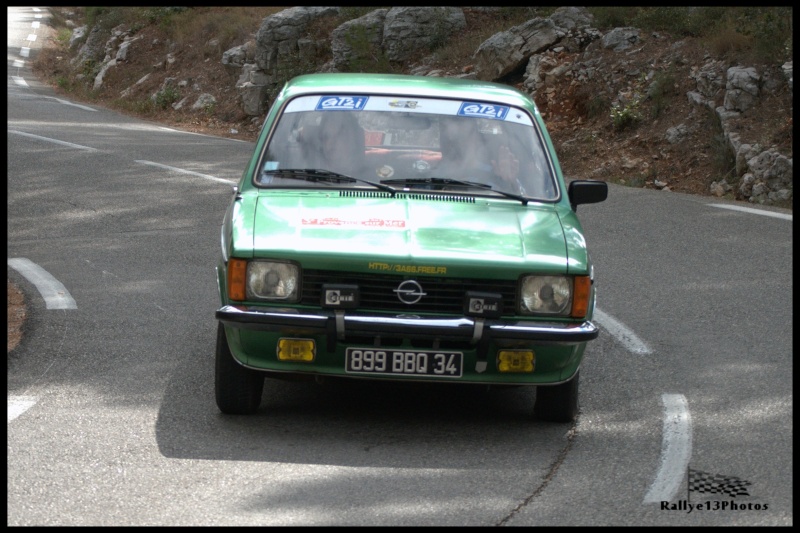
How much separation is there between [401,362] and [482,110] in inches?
83.0

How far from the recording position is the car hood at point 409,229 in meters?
5.54

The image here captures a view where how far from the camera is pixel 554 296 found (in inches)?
221

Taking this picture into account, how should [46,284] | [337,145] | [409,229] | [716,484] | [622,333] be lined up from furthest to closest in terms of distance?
[46,284], [622,333], [337,145], [409,229], [716,484]

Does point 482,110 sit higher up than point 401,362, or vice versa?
point 482,110

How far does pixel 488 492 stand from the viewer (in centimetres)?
495

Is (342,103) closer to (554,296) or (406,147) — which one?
(406,147)

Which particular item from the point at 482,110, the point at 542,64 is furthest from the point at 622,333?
the point at 542,64

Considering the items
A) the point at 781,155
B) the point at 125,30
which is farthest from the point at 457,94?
the point at 125,30

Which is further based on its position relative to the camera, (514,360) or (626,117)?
(626,117)

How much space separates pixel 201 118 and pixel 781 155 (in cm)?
1431

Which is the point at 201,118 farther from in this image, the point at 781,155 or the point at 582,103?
the point at 781,155

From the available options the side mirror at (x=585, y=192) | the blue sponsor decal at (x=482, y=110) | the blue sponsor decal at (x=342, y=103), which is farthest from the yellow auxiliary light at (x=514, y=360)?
the blue sponsor decal at (x=342, y=103)

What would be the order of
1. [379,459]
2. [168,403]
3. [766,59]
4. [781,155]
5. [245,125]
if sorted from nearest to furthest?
1. [379,459]
2. [168,403]
3. [781,155]
4. [766,59]
5. [245,125]

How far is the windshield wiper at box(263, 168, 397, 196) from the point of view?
639 centimetres
